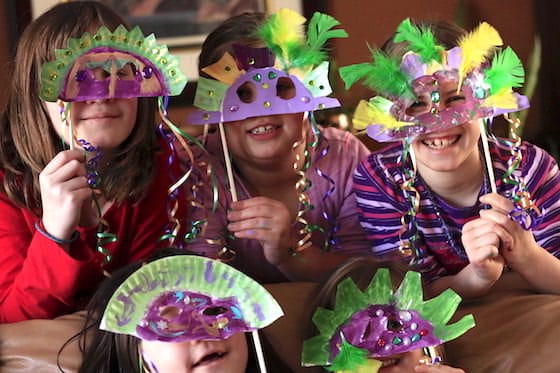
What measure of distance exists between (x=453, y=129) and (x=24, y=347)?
2.64 ft

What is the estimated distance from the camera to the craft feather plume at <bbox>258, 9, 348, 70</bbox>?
1745 millimetres

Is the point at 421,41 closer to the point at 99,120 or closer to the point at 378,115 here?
the point at 378,115

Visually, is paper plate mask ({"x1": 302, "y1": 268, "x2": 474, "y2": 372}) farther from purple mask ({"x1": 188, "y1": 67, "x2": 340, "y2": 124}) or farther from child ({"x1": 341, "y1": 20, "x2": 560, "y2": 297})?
purple mask ({"x1": 188, "y1": 67, "x2": 340, "y2": 124})

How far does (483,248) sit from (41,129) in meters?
0.78

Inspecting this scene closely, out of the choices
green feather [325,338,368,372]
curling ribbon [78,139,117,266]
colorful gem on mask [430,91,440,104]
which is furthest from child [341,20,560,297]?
curling ribbon [78,139,117,266]

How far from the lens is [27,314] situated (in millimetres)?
1691

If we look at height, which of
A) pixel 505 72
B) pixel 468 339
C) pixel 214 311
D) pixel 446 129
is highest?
pixel 505 72

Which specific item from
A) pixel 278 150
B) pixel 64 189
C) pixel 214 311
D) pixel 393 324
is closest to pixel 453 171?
pixel 278 150

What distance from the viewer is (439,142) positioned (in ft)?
5.77

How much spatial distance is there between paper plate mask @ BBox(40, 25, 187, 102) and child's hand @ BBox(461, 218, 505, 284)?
0.54 meters

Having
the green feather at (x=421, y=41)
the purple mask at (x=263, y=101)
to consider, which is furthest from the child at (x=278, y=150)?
the green feather at (x=421, y=41)

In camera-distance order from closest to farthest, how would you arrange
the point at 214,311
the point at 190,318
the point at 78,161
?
the point at 190,318, the point at 214,311, the point at 78,161

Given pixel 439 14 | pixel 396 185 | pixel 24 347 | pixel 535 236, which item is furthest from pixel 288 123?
pixel 439 14

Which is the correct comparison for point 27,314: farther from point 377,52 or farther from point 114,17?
point 377,52
